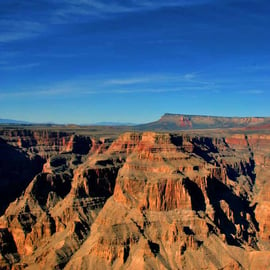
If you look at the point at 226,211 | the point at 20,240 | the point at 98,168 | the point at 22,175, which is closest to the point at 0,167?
the point at 22,175

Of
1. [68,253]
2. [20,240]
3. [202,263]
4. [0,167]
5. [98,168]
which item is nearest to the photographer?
[202,263]

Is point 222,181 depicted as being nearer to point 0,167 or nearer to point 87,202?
point 87,202

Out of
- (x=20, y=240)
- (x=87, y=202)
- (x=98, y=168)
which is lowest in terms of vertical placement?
(x=20, y=240)

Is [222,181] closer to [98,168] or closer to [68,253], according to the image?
[98,168]

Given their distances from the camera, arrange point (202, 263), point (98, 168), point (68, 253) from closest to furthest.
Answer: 1. point (202, 263)
2. point (68, 253)
3. point (98, 168)

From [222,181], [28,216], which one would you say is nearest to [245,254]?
[222,181]

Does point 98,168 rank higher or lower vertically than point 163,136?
lower

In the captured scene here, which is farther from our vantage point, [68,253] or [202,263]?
[68,253]
